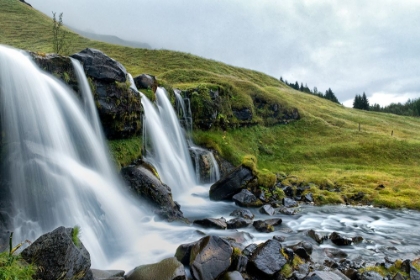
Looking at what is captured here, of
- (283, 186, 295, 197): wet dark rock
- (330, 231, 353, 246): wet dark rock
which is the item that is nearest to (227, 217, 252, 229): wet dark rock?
(330, 231, 353, 246): wet dark rock

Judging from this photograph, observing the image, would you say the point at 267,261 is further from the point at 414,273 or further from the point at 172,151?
the point at 172,151

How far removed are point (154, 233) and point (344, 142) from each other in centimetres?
3440

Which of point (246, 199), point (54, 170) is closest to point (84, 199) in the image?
point (54, 170)

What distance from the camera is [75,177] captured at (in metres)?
11.0

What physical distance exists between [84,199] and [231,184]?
10.6 meters

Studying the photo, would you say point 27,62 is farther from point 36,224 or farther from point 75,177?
point 36,224

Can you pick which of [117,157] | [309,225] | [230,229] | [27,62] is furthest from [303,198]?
[27,62]

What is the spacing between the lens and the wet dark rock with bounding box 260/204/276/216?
16.3 metres

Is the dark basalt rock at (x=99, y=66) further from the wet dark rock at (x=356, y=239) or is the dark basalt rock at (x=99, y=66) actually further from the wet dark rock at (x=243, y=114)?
the wet dark rock at (x=243, y=114)

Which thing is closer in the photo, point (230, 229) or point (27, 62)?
point (27, 62)

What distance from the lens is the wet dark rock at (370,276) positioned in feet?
26.9

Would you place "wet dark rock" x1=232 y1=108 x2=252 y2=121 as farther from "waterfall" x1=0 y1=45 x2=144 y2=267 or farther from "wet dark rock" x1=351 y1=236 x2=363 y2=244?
"wet dark rock" x1=351 y1=236 x2=363 y2=244

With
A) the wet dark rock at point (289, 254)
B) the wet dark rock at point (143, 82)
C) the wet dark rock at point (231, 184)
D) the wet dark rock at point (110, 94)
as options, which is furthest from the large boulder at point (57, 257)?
the wet dark rock at point (143, 82)

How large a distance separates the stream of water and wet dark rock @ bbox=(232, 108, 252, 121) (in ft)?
70.4
